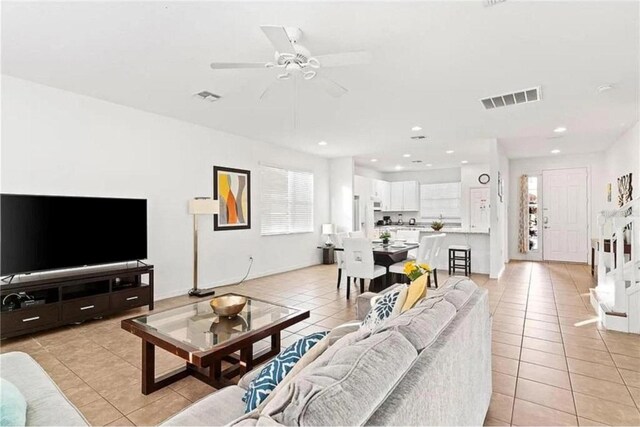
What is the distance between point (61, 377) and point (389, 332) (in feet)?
8.91

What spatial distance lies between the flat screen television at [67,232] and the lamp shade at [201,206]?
0.70m

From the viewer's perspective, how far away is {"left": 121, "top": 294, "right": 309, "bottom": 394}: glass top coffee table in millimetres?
1930

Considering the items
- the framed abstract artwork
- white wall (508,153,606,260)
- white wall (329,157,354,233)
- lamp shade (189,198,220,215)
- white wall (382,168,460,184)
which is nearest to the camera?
lamp shade (189,198,220,215)

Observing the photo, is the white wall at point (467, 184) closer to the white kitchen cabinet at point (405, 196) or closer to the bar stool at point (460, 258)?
the white kitchen cabinet at point (405, 196)

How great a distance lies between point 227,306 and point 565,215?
8.62 metres

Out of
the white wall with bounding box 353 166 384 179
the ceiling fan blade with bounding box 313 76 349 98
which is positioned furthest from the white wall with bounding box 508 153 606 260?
the ceiling fan blade with bounding box 313 76 349 98

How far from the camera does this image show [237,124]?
16.5 feet

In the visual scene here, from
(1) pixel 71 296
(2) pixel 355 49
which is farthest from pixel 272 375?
(1) pixel 71 296

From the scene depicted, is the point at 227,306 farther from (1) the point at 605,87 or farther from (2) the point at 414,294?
(1) the point at 605,87

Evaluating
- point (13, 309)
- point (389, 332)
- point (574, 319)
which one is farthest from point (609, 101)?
point (13, 309)

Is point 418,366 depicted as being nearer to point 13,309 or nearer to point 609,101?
point 13,309

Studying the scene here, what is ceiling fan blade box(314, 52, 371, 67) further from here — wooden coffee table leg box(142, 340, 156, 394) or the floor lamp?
the floor lamp

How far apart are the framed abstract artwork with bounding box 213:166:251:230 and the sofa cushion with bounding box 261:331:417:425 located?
4790 mm

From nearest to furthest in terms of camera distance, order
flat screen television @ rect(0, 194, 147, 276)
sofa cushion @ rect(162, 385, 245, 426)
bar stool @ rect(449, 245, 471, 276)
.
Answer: sofa cushion @ rect(162, 385, 245, 426), flat screen television @ rect(0, 194, 147, 276), bar stool @ rect(449, 245, 471, 276)
